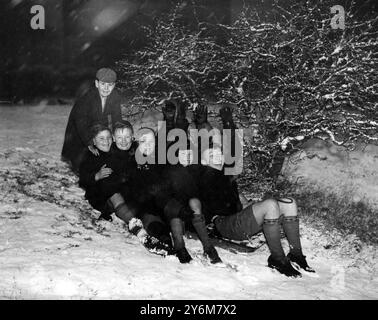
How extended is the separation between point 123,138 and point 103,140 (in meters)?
0.25

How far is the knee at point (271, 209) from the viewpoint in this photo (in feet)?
13.6

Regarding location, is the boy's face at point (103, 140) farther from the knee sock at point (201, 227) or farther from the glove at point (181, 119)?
the glove at point (181, 119)

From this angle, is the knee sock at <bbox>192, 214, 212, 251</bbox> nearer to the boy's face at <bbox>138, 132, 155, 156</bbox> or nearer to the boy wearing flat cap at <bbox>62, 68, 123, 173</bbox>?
the boy's face at <bbox>138, 132, 155, 156</bbox>

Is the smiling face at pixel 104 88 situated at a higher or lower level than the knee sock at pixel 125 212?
higher

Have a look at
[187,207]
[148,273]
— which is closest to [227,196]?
[187,207]

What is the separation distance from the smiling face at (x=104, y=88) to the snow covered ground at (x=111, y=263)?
4.63ft

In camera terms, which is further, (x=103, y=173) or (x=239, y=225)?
(x=103, y=173)

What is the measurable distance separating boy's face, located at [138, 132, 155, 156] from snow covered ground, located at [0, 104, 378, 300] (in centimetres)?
100

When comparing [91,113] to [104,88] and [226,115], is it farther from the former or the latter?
[226,115]

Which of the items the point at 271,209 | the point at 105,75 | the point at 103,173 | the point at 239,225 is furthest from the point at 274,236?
the point at 105,75

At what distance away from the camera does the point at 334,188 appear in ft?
24.4

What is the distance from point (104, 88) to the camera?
20.0 ft

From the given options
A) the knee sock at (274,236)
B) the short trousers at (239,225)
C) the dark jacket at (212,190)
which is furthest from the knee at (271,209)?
the dark jacket at (212,190)
